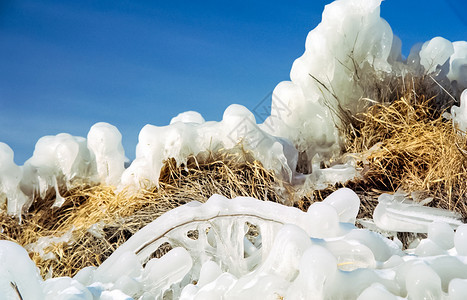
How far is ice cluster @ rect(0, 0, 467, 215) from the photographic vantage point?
1542 millimetres

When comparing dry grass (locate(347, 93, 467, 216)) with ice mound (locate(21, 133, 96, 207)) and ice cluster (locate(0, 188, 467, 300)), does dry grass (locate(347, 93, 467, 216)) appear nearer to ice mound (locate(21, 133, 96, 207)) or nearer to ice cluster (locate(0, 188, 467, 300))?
ice cluster (locate(0, 188, 467, 300))

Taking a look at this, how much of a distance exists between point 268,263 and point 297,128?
1230 mm

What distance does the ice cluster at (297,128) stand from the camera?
1.54 metres

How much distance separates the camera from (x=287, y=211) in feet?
2.07

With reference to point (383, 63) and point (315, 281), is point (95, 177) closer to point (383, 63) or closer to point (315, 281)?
point (383, 63)

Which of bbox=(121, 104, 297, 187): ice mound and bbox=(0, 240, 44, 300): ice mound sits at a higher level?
bbox=(121, 104, 297, 187): ice mound

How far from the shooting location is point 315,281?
1.46 ft

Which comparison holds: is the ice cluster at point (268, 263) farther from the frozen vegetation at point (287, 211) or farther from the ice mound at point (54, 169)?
the ice mound at point (54, 169)

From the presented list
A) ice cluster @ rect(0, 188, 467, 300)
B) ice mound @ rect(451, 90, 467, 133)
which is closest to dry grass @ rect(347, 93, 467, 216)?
ice mound @ rect(451, 90, 467, 133)

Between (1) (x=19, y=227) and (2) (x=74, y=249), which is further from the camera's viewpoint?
(1) (x=19, y=227)

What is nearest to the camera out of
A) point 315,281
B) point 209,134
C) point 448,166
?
point 315,281

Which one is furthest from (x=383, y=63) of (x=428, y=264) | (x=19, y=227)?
(x=19, y=227)

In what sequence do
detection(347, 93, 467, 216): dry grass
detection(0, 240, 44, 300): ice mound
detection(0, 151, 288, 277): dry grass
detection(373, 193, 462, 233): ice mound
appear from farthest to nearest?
1. detection(0, 151, 288, 277): dry grass
2. detection(347, 93, 467, 216): dry grass
3. detection(373, 193, 462, 233): ice mound
4. detection(0, 240, 44, 300): ice mound

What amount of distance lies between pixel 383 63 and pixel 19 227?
4.58 feet
